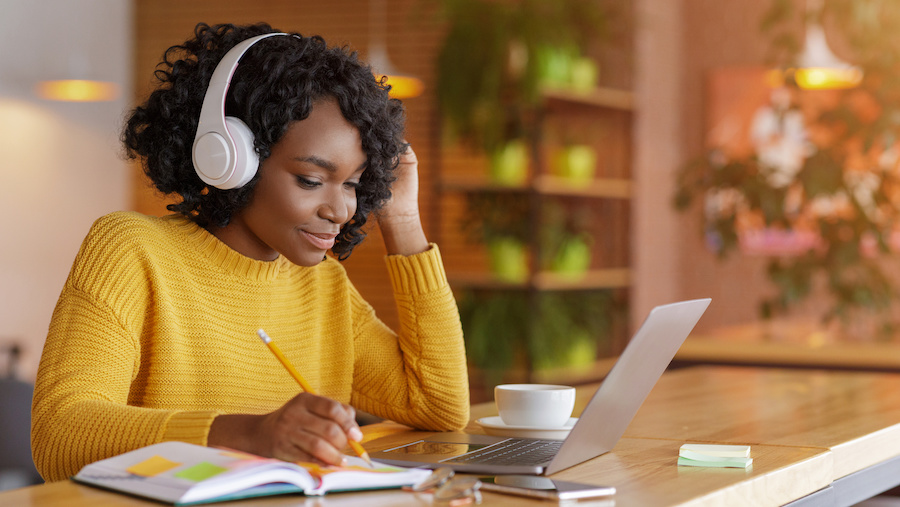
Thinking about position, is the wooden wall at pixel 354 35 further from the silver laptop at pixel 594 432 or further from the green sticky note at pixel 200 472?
the green sticky note at pixel 200 472

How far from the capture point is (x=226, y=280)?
57.7 inches

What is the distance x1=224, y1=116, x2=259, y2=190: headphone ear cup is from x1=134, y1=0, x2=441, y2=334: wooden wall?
3751 mm

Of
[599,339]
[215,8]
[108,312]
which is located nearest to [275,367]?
[108,312]

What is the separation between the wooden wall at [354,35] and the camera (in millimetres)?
5309

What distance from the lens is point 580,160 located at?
188 inches

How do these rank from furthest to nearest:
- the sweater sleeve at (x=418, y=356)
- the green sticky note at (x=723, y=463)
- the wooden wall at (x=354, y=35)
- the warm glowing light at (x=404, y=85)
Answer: the wooden wall at (x=354, y=35), the warm glowing light at (x=404, y=85), the sweater sleeve at (x=418, y=356), the green sticky note at (x=723, y=463)

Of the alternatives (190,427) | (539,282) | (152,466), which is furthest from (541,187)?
(152,466)

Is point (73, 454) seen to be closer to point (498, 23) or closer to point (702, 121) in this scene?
point (498, 23)

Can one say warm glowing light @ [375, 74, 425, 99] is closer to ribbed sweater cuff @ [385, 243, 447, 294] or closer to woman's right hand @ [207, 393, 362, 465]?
ribbed sweater cuff @ [385, 243, 447, 294]

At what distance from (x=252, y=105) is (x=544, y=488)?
25.9 inches

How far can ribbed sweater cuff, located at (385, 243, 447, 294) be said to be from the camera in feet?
5.34

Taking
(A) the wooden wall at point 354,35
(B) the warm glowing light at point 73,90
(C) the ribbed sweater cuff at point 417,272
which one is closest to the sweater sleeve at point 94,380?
(C) the ribbed sweater cuff at point 417,272

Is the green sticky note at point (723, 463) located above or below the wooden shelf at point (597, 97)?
below

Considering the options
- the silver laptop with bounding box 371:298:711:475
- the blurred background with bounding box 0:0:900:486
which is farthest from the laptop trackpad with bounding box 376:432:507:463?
the blurred background with bounding box 0:0:900:486
